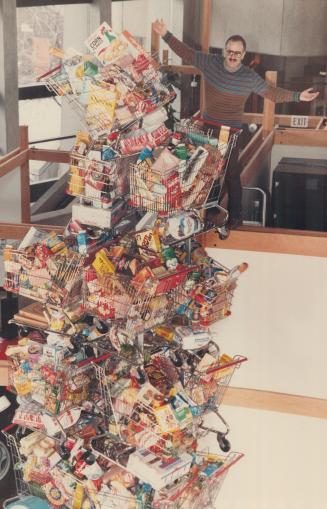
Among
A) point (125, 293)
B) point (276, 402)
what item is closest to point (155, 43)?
point (125, 293)

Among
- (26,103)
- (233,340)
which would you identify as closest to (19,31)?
(26,103)

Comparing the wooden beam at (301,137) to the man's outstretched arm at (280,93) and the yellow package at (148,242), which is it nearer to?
the man's outstretched arm at (280,93)

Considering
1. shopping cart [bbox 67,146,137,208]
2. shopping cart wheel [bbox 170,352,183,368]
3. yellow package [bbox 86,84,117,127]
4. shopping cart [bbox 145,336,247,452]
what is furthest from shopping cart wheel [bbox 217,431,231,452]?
yellow package [bbox 86,84,117,127]

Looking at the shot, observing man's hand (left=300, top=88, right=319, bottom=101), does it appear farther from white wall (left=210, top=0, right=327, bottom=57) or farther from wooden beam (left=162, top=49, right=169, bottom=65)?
wooden beam (left=162, top=49, right=169, bottom=65)

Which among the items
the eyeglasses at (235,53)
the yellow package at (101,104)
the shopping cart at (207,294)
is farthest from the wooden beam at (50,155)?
the yellow package at (101,104)

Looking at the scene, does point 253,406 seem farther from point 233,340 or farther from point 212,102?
point 212,102

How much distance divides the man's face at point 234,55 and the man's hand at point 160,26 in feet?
1.12

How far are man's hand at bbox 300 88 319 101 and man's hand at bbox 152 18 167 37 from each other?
729 mm

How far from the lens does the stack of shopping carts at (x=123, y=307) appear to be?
11.5 feet

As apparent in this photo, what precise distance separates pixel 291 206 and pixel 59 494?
1.76 meters

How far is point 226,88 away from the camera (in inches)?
165

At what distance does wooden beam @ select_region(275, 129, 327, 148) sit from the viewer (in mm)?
4336

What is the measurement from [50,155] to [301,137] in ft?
4.51

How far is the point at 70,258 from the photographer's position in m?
3.63
